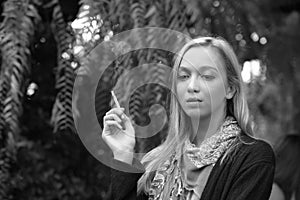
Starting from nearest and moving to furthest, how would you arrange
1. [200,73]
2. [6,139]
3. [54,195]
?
[200,73] → [6,139] → [54,195]

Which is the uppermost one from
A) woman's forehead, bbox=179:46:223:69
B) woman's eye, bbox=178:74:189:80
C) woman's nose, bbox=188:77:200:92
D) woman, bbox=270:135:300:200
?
woman's forehead, bbox=179:46:223:69

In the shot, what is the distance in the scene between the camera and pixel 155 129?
2.60 m

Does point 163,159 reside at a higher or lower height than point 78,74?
lower

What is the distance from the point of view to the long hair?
5.74ft

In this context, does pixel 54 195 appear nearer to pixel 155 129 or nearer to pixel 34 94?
pixel 34 94

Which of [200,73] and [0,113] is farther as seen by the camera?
[0,113]

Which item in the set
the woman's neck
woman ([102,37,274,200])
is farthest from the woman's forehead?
the woman's neck

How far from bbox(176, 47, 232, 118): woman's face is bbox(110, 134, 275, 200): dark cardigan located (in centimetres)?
12

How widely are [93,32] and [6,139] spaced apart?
513mm

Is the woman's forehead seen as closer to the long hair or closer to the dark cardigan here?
the long hair

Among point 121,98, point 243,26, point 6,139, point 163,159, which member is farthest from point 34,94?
point 163,159

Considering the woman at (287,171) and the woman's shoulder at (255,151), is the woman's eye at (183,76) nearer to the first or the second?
the woman's shoulder at (255,151)

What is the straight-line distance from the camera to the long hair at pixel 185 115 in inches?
68.9

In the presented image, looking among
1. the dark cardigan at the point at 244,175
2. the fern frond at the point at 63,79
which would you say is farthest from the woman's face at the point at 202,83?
the fern frond at the point at 63,79
